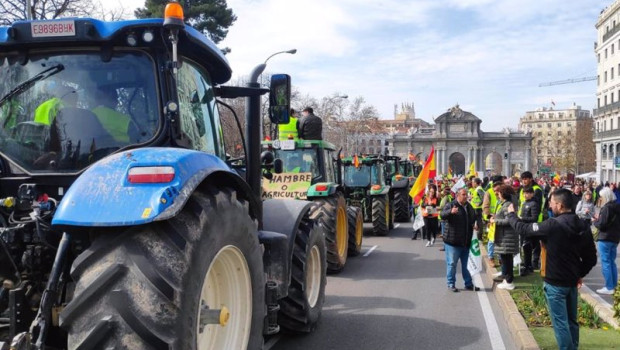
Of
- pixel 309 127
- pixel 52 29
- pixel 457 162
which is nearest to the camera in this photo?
pixel 52 29

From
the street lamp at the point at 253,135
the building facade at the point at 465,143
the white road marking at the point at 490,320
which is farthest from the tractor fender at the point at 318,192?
the building facade at the point at 465,143

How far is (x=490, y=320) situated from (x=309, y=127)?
214 inches

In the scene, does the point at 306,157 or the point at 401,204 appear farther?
the point at 401,204

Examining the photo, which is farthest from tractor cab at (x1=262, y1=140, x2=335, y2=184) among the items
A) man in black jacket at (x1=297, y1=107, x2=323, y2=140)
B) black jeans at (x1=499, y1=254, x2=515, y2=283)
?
black jeans at (x1=499, y1=254, x2=515, y2=283)

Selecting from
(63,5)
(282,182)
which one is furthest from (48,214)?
(63,5)

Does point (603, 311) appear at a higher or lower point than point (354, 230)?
lower

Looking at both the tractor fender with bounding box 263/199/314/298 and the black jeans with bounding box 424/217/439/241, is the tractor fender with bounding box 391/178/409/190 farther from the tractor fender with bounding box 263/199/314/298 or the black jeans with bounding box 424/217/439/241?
the tractor fender with bounding box 263/199/314/298

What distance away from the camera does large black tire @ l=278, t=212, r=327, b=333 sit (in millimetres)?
5605

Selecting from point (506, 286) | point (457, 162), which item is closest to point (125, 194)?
point (506, 286)

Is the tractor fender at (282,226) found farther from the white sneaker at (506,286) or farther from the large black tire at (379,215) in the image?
the large black tire at (379,215)

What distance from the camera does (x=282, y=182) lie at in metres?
10.7

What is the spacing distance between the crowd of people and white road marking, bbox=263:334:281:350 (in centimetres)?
289

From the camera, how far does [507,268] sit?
28.6 feet

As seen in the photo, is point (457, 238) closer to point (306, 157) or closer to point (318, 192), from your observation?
point (318, 192)
